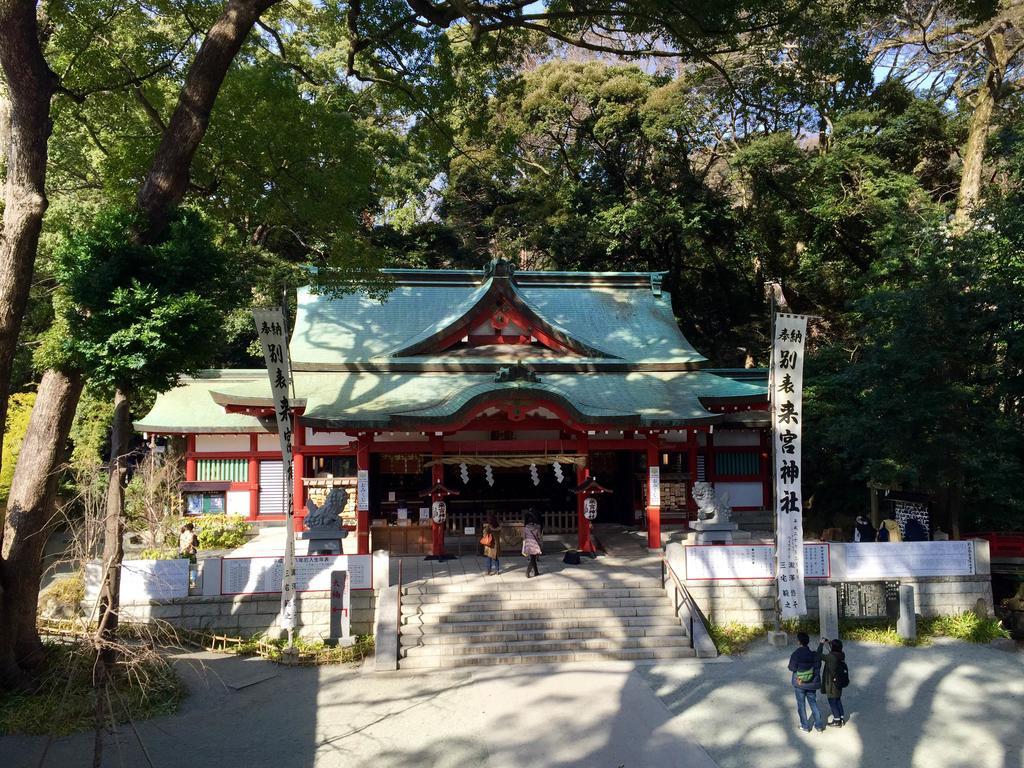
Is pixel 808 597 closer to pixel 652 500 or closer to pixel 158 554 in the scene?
pixel 652 500

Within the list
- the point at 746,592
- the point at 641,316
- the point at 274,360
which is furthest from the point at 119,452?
the point at 641,316

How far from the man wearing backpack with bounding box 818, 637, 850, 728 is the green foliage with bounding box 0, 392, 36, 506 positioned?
649 inches

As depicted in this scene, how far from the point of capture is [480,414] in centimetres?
1598

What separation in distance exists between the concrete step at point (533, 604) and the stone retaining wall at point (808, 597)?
904mm

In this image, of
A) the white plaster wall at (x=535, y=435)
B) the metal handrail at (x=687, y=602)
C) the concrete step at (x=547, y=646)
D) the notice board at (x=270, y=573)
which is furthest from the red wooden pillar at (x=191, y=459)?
the metal handrail at (x=687, y=602)

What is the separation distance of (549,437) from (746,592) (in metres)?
6.93

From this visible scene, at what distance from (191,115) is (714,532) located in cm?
1228

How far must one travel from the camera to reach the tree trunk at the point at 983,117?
73.4 feet

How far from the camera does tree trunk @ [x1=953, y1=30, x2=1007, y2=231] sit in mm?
22375

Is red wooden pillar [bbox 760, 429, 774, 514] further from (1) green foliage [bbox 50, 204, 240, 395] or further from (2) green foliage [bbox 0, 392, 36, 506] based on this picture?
(2) green foliage [bbox 0, 392, 36, 506]

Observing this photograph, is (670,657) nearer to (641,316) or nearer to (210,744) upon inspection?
(210,744)

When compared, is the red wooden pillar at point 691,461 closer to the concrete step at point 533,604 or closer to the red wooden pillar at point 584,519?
the red wooden pillar at point 584,519

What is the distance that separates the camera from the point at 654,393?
18469 millimetres

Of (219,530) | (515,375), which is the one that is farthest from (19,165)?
(219,530)
